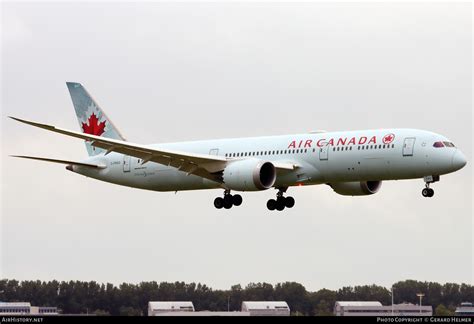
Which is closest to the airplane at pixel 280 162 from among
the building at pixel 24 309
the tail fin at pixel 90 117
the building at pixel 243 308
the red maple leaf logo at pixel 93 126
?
the tail fin at pixel 90 117

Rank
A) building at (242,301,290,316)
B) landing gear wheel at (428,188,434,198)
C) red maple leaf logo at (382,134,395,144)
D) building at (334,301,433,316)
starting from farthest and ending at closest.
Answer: building at (242,301,290,316)
building at (334,301,433,316)
landing gear wheel at (428,188,434,198)
red maple leaf logo at (382,134,395,144)

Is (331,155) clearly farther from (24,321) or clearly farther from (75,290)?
(24,321)

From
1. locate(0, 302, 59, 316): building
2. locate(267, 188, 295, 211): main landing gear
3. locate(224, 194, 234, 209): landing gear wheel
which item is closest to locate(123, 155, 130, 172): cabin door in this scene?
locate(224, 194, 234, 209): landing gear wheel

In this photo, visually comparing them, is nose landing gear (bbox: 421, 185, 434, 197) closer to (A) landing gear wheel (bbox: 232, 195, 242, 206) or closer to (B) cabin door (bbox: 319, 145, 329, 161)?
(B) cabin door (bbox: 319, 145, 329, 161)

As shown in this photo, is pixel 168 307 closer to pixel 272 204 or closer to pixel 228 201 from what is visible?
pixel 228 201

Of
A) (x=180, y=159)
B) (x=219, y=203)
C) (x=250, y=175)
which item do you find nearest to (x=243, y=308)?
(x=219, y=203)

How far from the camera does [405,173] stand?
76562mm

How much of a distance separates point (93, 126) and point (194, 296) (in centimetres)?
1477

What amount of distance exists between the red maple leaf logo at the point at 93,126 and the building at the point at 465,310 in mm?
28646

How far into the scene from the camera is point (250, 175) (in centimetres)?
7850

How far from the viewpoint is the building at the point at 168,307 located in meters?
84.8

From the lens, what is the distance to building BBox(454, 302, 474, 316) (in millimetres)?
80056

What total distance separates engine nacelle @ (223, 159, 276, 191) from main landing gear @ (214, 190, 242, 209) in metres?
3.69

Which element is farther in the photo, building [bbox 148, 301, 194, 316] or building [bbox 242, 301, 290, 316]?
building [bbox 242, 301, 290, 316]
